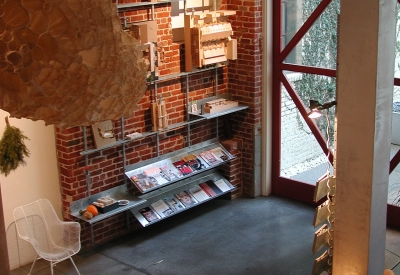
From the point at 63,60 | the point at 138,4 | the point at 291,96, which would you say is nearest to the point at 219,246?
the point at 291,96

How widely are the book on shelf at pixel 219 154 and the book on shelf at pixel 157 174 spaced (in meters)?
0.94

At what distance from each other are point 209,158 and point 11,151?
344 centimetres

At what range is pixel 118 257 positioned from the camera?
6652 mm

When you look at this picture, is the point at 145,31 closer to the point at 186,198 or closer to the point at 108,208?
the point at 108,208

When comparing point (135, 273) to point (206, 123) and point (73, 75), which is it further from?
point (73, 75)

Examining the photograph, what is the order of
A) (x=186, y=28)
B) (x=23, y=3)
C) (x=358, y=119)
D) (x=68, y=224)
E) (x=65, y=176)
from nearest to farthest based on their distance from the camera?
(x=23, y=3) → (x=358, y=119) → (x=68, y=224) → (x=65, y=176) → (x=186, y=28)

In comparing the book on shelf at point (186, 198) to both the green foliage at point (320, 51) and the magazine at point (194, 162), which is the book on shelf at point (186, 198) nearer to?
the magazine at point (194, 162)

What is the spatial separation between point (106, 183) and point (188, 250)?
47.1 inches

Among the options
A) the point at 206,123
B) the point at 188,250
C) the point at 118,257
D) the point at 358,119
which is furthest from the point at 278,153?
the point at 358,119

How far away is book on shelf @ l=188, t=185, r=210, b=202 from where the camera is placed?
7714mm

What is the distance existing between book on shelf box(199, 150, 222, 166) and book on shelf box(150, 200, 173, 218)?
32.0 inches

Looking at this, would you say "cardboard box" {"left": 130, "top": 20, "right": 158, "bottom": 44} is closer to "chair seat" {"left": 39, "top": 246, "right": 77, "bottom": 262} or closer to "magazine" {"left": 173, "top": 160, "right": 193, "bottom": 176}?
"magazine" {"left": 173, "top": 160, "right": 193, "bottom": 176}

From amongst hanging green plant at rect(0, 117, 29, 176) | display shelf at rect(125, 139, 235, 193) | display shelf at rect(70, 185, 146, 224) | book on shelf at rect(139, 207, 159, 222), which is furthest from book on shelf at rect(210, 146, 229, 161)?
hanging green plant at rect(0, 117, 29, 176)

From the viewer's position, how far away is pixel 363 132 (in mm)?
4465
